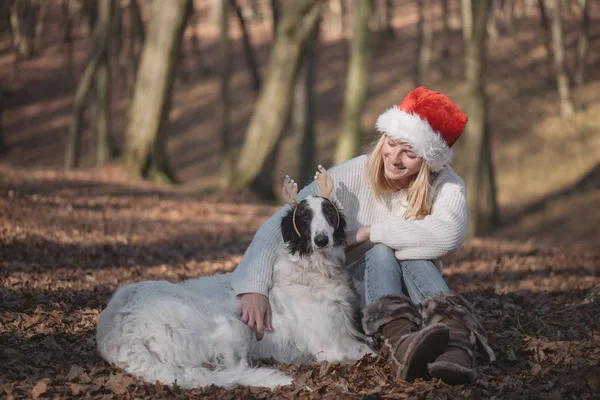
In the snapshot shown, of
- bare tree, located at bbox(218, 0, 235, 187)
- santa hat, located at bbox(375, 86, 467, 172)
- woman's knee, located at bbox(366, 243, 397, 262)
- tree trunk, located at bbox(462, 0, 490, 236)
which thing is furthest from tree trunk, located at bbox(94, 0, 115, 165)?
woman's knee, located at bbox(366, 243, 397, 262)

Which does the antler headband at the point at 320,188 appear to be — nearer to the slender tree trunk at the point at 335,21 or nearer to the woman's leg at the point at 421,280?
the woman's leg at the point at 421,280

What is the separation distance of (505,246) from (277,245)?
7007 millimetres

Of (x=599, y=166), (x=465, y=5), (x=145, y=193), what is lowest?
(x=599, y=166)

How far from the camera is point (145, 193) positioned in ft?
44.3

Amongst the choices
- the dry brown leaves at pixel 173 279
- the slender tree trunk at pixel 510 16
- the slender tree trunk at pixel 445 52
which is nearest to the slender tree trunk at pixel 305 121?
the dry brown leaves at pixel 173 279

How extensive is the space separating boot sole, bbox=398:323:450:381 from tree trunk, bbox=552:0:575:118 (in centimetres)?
2229

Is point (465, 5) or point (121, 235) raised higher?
point (465, 5)

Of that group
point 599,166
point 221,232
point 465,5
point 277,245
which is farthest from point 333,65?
point 277,245

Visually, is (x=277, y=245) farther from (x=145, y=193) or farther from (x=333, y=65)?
(x=333, y=65)

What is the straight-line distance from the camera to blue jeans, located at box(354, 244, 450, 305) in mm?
4891

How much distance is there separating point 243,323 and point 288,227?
0.77 m

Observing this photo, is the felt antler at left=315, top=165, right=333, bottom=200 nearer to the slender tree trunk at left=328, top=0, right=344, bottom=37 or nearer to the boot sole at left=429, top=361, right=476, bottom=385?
the boot sole at left=429, top=361, right=476, bottom=385

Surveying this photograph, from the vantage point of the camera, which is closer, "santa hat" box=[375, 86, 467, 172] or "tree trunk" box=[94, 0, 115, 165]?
"santa hat" box=[375, 86, 467, 172]

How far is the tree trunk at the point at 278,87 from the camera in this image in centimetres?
1440
